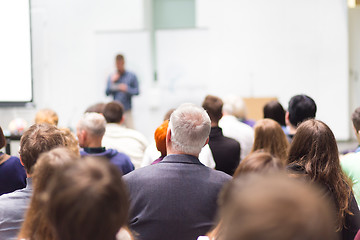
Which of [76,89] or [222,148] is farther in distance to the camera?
[76,89]

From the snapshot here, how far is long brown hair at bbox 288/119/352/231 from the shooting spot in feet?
8.13

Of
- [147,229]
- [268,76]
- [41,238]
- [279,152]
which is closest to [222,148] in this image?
[279,152]

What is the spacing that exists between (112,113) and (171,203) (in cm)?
259

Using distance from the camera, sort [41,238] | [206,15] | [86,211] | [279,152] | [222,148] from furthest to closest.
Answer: [206,15]
[222,148]
[279,152]
[41,238]
[86,211]

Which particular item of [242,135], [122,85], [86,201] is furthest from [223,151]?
[122,85]

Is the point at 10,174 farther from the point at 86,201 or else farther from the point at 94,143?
the point at 86,201

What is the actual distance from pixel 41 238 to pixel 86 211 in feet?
2.09

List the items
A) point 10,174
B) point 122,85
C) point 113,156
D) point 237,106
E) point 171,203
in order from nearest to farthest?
point 171,203
point 10,174
point 113,156
point 237,106
point 122,85

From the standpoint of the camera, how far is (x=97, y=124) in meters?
3.86

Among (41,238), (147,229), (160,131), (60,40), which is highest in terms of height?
(60,40)

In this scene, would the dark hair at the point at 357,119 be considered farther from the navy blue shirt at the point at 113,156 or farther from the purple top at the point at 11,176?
the purple top at the point at 11,176

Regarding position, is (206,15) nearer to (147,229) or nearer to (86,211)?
(147,229)

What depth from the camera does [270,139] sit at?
3641 mm

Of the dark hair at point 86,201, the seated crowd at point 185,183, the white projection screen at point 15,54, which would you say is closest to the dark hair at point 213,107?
the seated crowd at point 185,183
